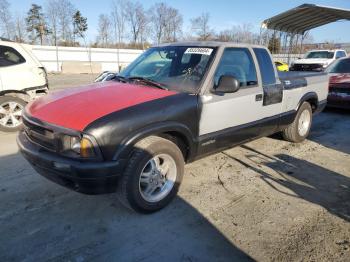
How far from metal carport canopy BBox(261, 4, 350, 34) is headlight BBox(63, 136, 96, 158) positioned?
67.5 ft

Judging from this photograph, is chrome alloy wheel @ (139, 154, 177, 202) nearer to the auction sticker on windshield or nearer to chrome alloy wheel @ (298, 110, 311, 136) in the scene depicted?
the auction sticker on windshield

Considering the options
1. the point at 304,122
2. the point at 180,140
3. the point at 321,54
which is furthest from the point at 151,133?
the point at 321,54

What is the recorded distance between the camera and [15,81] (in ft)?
23.0

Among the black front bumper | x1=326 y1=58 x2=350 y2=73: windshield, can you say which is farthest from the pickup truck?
x1=326 y1=58 x2=350 y2=73: windshield

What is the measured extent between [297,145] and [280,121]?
98cm

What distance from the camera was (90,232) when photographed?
3.26 m

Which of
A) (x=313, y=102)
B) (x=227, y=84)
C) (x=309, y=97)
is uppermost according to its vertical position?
(x=227, y=84)

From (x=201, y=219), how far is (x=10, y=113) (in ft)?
17.4

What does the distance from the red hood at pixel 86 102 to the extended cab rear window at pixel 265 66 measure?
1860 mm

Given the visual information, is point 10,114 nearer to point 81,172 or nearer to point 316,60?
point 81,172

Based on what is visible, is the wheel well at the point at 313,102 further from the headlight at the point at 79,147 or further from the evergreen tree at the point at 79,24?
the evergreen tree at the point at 79,24

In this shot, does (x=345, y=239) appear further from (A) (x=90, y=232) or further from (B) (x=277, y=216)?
(A) (x=90, y=232)

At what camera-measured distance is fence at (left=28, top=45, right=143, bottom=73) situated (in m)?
28.5

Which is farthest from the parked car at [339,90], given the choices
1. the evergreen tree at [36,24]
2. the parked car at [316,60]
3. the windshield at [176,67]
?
the evergreen tree at [36,24]
